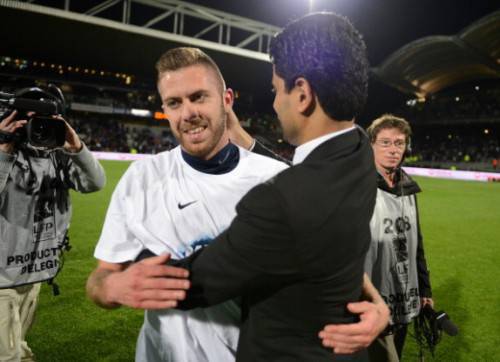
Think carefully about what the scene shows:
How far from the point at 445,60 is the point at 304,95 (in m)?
38.6

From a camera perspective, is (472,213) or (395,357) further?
(472,213)

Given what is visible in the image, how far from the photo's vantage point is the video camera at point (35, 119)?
2469mm

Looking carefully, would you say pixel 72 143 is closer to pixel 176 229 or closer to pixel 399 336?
pixel 176 229

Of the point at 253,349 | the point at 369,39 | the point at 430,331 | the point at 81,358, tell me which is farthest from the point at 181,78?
the point at 369,39

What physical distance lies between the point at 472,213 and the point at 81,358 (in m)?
12.2

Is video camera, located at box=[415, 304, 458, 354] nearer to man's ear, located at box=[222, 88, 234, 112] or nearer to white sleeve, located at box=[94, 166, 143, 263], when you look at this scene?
man's ear, located at box=[222, 88, 234, 112]

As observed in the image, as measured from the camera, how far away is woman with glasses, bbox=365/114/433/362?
2.78m

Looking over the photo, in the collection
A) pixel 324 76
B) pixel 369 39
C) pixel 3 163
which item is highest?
pixel 369 39

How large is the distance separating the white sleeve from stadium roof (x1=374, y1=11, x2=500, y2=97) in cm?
2900

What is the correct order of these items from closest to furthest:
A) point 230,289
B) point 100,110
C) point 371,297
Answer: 1. point 230,289
2. point 371,297
3. point 100,110

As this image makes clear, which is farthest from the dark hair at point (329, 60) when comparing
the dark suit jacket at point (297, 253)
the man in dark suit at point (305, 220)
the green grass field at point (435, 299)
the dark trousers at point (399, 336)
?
the green grass field at point (435, 299)

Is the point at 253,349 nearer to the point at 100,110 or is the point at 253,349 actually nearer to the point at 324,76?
the point at 324,76

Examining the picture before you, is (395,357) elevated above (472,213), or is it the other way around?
(472,213)

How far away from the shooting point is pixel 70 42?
27016mm
